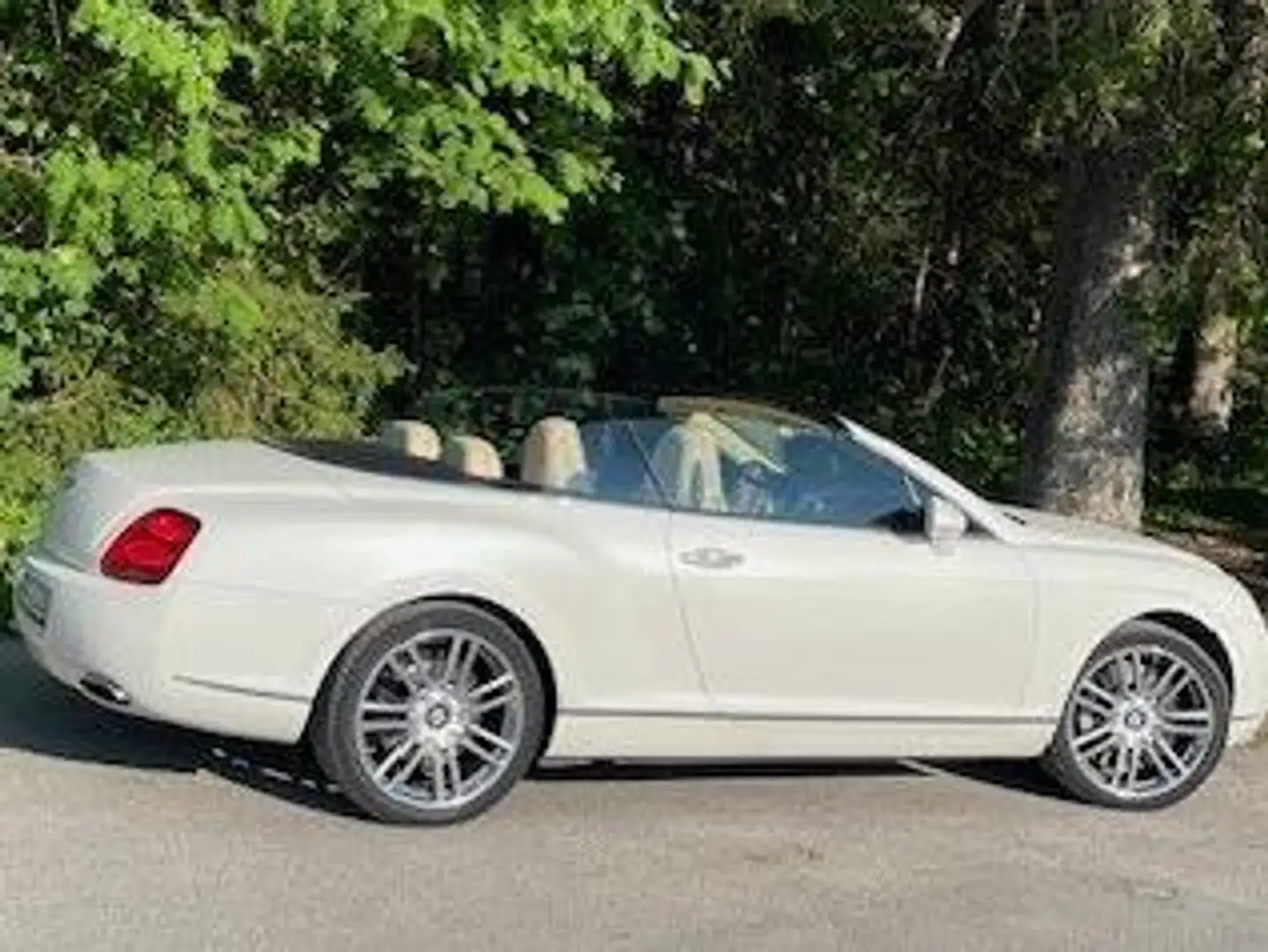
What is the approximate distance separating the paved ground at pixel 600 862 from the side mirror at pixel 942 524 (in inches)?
33.7

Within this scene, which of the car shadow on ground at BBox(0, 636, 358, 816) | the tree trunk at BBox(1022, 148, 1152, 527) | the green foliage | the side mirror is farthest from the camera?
the tree trunk at BBox(1022, 148, 1152, 527)

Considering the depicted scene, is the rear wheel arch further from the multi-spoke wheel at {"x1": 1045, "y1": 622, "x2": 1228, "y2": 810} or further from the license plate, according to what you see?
the multi-spoke wheel at {"x1": 1045, "y1": 622, "x2": 1228, "y2": 810}

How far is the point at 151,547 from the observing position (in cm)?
618

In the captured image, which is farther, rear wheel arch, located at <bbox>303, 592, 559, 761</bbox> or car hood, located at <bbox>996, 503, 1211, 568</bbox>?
car hood, located at <bbox>996, 503, 1211, 568</bbox>

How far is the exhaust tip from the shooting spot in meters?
6.13

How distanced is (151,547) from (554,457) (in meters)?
1.25

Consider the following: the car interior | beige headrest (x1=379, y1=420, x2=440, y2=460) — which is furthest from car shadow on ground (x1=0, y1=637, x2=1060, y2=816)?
beige headrest (x1=379, y1=420, x2=440, y2=460)

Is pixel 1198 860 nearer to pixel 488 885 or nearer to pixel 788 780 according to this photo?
pixel 788 780

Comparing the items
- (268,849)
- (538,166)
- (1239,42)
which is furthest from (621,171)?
(268,849)

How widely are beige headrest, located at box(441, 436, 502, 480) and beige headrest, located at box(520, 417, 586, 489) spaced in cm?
9

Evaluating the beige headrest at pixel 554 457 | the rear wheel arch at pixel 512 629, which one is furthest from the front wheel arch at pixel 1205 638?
the rear wheel arch at pixel 512 629

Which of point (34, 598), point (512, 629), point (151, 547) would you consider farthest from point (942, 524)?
point (34, 598)

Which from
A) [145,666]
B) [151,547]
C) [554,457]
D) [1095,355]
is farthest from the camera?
[1095,355]

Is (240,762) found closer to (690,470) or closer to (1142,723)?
(690,470)
